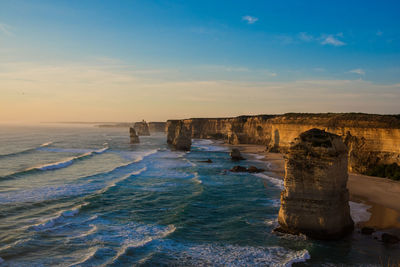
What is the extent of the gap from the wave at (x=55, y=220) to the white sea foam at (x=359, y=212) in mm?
18107

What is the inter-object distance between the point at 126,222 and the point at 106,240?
3.01m

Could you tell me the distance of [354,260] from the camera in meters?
13.9

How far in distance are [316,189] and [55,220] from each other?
51.2 feet

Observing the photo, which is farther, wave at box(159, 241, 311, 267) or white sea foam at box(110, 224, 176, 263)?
white sea foam at box(110, 224, 176, 263)

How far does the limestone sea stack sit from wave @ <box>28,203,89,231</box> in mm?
13575

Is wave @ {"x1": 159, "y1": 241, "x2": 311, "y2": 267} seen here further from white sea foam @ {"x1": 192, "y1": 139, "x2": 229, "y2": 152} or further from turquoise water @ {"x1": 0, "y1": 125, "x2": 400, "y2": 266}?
white sea foam @ {"x1": 192, "y1": 139, "x2": 229, "y2": 152}

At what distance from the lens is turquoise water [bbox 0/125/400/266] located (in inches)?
567

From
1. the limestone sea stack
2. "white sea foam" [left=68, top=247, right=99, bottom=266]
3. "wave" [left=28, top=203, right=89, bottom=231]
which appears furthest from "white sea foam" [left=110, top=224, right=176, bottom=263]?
the limestone sea stack

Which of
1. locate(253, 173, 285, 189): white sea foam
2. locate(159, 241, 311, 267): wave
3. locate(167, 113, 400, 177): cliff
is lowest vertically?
locate(159, 241, 311, 267): wave

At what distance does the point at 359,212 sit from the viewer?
20.6 metres

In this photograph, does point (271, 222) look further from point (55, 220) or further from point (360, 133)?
point (360, 133)

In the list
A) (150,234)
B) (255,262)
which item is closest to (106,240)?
(150,234)

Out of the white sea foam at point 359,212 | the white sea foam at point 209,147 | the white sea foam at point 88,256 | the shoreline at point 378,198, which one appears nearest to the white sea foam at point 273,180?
the shoreline at point 378,198

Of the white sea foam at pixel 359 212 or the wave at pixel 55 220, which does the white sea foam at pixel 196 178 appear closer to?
the wave at pixel 55 220
